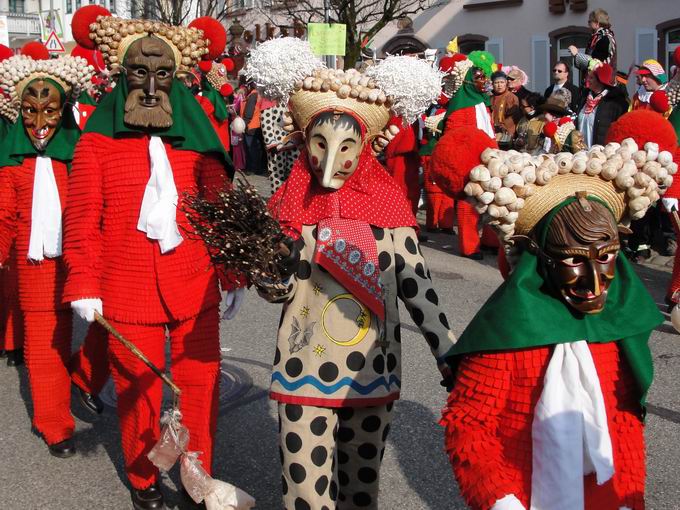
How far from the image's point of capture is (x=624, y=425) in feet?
9.07

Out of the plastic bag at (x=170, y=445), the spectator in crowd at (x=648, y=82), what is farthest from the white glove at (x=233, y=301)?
the spectator in crowd at (x=648, y=82)

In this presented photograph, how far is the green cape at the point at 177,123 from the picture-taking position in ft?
13.8

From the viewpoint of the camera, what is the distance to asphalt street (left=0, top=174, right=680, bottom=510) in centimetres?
458

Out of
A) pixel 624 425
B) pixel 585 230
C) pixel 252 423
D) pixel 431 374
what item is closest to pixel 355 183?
pixel 585 230

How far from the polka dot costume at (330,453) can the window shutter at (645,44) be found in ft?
57.1

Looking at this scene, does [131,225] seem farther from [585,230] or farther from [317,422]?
[585,230]

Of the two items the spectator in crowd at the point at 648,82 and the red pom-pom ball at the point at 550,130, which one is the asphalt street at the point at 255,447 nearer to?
the red pom-pom ball at the point at 550,130

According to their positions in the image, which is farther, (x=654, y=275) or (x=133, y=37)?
(x=654, y=275)

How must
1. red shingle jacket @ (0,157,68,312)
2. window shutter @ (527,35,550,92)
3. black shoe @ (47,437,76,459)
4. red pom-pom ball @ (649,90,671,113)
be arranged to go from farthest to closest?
window shutter @ (527,35,550,92)
red pom-pom ball @ (649,90,671,113)
red shingle jacket @ (0,157,68,312)
black shoe @ (47,437,76,459)

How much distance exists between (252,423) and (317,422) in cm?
205

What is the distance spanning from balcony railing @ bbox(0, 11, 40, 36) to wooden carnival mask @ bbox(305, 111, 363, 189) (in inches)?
2430

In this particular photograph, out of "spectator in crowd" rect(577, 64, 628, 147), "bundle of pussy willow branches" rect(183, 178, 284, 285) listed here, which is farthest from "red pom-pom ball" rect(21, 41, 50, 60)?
"spectator in crowd" rect(577, 64, 628, 147)

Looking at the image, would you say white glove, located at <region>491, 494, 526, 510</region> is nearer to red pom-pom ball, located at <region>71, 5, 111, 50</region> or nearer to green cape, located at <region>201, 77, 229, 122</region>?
red pom-pom ball, located at <region>71, 5, 111, 50</region>

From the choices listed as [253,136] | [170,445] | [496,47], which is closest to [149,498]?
[170,445]
